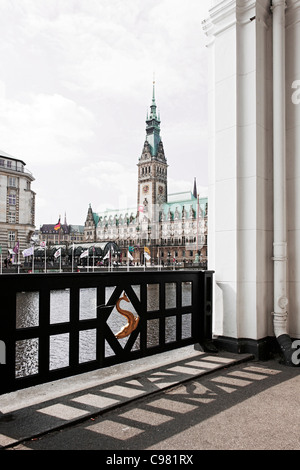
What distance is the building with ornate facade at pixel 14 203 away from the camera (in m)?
59.3

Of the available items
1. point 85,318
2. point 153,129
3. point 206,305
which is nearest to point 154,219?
point 153,129

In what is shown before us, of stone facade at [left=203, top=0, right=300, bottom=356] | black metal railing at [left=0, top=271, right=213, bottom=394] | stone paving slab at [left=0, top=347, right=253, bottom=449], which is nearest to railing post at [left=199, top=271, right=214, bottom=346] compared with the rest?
black metal railing at [left=0, top=271, right=213, bottom=394]

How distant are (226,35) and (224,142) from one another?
1.73m

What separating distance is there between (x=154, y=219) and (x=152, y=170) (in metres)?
18.2

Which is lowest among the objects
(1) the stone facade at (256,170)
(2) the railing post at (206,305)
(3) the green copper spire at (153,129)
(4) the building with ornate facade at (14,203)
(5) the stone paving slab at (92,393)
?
(5) the stone paving slab at (92,393)

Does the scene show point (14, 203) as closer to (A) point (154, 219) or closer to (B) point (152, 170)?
(A) point (154, 219)

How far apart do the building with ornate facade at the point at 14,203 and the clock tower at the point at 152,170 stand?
5635 cm

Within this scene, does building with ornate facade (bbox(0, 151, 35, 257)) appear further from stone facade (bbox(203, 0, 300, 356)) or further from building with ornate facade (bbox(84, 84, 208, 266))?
stone facade (bbox(203, 0, 300, 356))

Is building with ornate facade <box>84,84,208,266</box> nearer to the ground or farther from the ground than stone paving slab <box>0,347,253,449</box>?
farther from the ground

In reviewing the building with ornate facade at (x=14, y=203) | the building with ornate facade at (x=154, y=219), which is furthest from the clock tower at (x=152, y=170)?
the building with ornate facade at (x=14, y=203)

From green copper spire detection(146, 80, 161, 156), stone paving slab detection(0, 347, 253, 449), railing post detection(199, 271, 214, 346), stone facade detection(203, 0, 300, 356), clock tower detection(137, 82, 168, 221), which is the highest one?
green copper spire detection(146, 80, 161, 156)

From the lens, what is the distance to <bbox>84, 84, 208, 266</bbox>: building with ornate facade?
104 meters

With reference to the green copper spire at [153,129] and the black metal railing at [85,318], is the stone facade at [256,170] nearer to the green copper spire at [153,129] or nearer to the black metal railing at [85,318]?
the black metal railing at [85,318]
